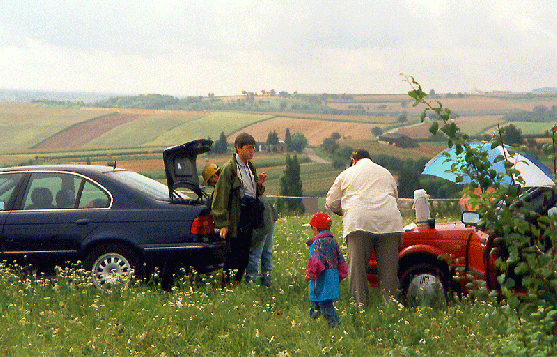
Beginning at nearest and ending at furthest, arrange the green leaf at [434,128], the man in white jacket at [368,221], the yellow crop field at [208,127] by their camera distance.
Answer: the green leaf at [434,128] → the man in white jacket at [368,221] → the yellow crop field at [208,127]

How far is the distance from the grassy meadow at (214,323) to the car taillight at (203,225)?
21.7 inches

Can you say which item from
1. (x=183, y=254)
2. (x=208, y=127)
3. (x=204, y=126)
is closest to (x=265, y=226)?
(x=183, y=254)

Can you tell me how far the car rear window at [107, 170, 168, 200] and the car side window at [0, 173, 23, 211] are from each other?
1.12 metres

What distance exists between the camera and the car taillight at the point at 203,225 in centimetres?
705

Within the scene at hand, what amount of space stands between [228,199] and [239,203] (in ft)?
0.55

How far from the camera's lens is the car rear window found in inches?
292

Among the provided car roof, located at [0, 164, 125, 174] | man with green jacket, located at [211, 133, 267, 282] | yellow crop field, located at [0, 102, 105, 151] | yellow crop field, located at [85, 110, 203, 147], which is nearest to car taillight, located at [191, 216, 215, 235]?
man with green jacket, located at [211, 133, 267, 282]

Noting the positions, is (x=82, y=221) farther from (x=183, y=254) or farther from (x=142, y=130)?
(x=142, y=130)

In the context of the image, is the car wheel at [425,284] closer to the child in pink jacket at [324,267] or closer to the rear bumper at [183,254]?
the child in pink jacket at [324,267]

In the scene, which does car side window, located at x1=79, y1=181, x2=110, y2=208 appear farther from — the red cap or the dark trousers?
the red cap

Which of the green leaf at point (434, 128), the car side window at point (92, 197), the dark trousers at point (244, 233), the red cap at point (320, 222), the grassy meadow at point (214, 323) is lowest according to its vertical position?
the grassy meadow at point (214, 323)

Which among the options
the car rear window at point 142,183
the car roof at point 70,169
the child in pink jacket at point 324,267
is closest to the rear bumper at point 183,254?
the car rear window at point 142,183

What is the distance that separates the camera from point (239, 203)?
6.91m

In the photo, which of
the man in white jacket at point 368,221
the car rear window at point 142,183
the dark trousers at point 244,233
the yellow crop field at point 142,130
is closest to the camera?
the man in white jacket at point 368,221
